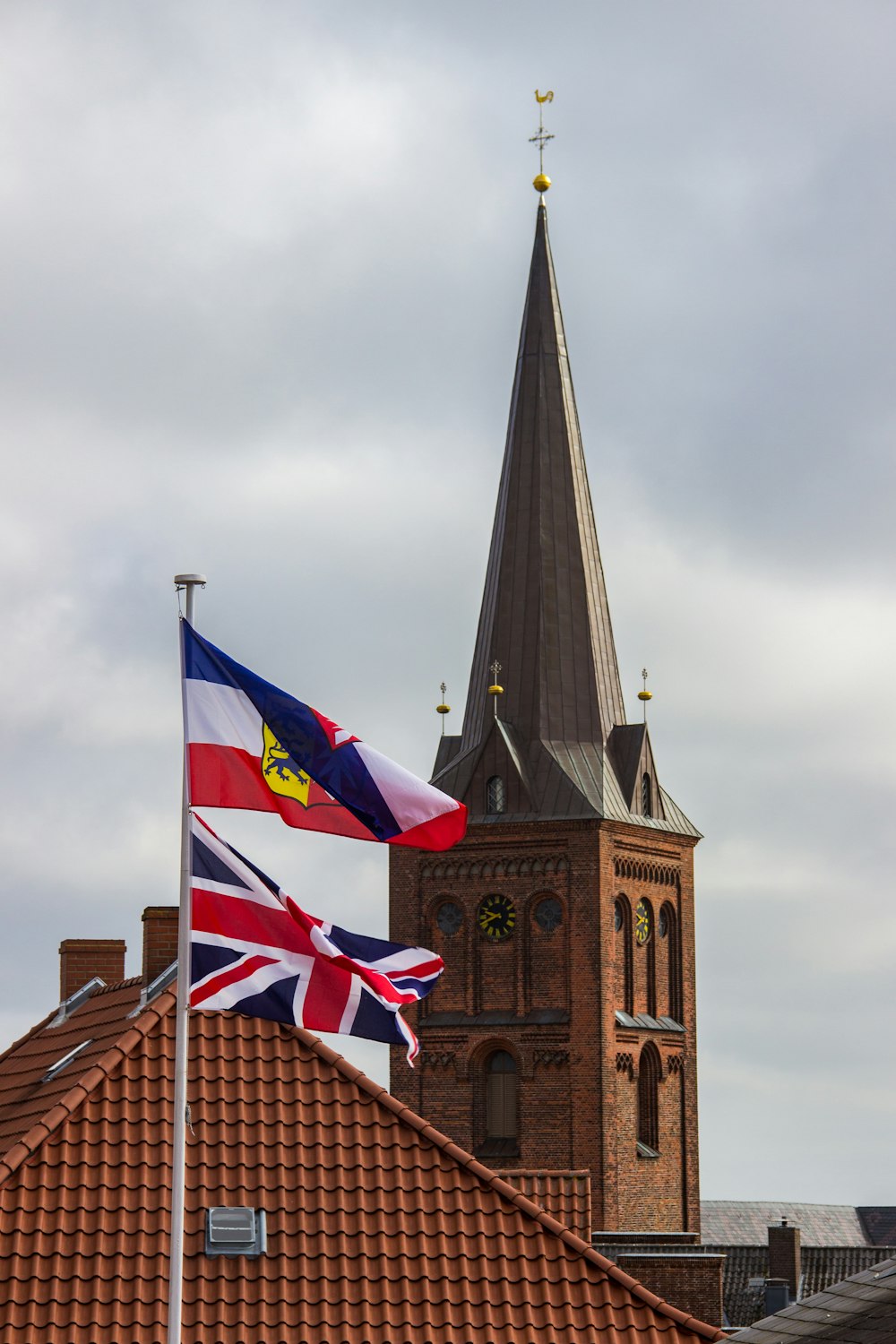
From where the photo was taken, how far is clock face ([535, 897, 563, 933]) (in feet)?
217

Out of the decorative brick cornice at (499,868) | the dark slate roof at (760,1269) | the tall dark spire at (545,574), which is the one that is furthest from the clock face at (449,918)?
the dark slate roof at (760,1269)

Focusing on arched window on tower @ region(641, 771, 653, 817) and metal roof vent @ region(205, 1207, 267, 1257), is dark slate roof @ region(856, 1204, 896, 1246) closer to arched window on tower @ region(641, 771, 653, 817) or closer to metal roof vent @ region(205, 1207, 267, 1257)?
arched window on tower @ region(641, 771, 653, 817)

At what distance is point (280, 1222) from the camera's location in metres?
22.7

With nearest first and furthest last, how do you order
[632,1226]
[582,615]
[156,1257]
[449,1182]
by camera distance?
[156,1257]
[449,1182]
[632,1226]
[582,615]

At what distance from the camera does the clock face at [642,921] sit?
222 ft

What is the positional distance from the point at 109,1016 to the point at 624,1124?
39.7 meters

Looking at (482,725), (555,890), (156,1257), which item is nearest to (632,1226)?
(555,890)

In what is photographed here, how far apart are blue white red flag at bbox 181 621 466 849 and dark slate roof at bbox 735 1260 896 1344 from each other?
14.6ft

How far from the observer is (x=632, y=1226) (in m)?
64.1

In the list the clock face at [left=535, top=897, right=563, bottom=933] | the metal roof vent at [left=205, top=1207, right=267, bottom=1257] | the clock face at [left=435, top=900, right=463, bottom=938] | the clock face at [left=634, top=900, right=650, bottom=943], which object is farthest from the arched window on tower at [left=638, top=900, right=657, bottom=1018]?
the metal roof vent at [left=205, top=1207, right=267, bottom=1257]

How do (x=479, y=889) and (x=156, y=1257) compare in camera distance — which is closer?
(x=156, y=1257)

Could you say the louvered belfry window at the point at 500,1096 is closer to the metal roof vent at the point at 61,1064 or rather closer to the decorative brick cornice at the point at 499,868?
the decorative brick cornice at the point at 499,868

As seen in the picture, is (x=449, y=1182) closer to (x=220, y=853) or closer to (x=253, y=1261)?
(x=253, y=1261)

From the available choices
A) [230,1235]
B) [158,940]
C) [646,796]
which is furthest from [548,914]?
[230,1235]
